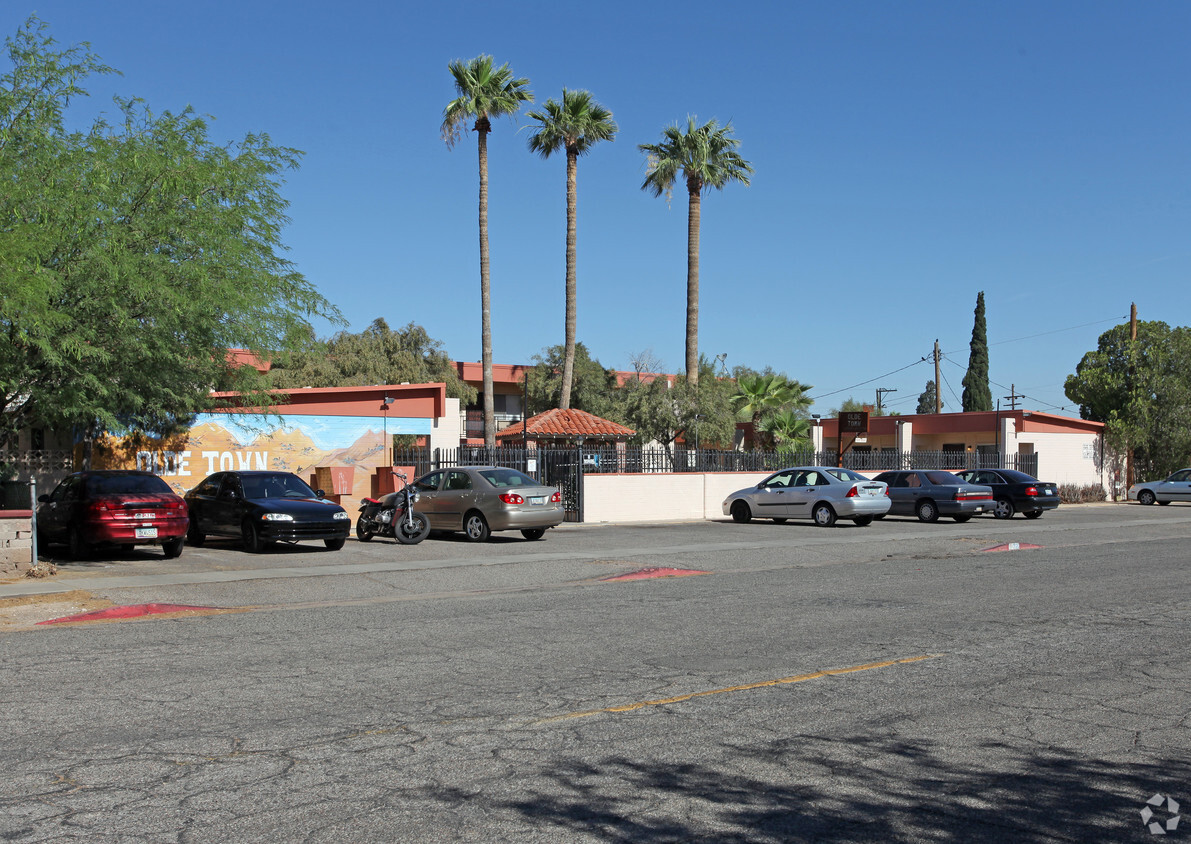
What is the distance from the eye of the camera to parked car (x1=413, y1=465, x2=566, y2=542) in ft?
68.9

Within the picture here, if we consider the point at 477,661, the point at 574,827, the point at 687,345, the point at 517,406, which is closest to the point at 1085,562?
the point at 477,661

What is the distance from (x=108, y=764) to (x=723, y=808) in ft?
11.1

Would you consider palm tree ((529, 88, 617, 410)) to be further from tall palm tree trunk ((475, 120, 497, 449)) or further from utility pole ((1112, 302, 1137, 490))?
utility pole ((1112, 302, 1137, 490))

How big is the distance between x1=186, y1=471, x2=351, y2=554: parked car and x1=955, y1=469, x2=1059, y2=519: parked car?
1963cm

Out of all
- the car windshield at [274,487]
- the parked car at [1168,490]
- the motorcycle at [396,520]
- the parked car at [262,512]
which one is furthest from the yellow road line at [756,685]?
the parked car at [1168,490]

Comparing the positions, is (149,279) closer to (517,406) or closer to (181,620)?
(181,620)

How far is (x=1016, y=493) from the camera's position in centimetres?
3075

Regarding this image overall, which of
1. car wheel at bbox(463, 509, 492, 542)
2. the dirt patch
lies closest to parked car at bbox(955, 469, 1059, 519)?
car wheel at bbox(463, 509, 492, 542)

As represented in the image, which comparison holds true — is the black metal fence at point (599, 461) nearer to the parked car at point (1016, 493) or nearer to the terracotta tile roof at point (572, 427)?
the parked car at point (1016, 493)

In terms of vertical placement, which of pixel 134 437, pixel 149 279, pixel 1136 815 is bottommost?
pixel 1136 815

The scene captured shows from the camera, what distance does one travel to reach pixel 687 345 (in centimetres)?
4297

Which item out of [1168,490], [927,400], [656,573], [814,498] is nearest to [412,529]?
[656,573]

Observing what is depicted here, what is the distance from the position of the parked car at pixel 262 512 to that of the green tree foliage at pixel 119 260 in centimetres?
235

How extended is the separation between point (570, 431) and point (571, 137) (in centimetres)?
1275
